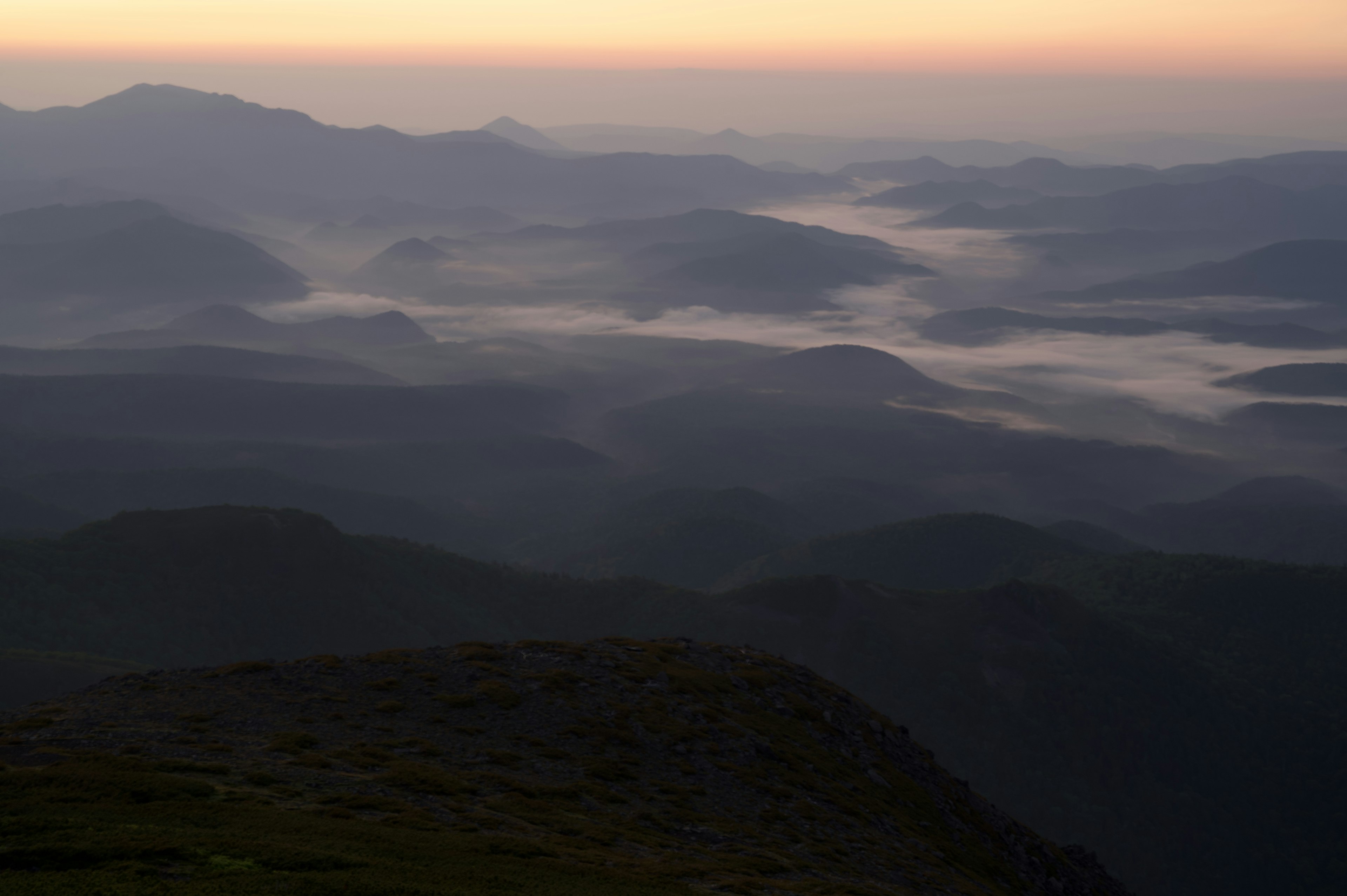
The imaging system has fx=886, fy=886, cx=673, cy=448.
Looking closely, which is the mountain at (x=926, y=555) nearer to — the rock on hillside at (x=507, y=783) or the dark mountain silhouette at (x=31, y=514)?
the rock on hillside at (x=507, y=783)

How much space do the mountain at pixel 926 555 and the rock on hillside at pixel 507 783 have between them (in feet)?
389

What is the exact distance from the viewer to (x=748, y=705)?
4941cm

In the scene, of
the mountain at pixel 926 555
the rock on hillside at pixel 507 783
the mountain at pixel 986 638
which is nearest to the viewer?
the rock on hillside at pixel 507 783

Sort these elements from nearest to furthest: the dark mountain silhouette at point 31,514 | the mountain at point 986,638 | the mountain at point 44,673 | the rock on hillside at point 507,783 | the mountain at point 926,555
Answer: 1. the rock on hillside at point 507,783
2. the mountain at point 44,673
3. the mountain at point 986,638
4. the dark mountain silhouette at point 31,514
5. the mountain at point 926,555

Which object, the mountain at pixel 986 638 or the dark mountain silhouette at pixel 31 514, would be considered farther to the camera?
the dark mountain silhouette at pixel 31 514

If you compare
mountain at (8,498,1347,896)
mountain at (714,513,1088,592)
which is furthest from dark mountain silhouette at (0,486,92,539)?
mountain at (714,513,1088,592)

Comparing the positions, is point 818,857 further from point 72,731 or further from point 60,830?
point 72,731

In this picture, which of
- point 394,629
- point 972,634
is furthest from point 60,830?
point 972,634

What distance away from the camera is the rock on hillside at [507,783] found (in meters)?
21.5

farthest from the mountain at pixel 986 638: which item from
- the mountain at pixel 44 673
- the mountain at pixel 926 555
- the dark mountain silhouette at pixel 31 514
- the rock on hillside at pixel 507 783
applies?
the dark mountain silhouette at pixel 31 514

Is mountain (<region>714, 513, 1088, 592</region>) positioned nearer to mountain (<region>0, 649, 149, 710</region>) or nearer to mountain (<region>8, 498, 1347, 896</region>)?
mountain (<region>8, 498, 1347, 896</region>)

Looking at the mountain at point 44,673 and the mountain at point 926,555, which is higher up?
the mountain at point 44,673

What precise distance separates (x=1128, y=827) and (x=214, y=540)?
121832 mm

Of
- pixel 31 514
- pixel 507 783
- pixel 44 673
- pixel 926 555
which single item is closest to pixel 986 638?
pixel 926 555
